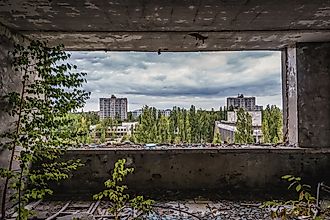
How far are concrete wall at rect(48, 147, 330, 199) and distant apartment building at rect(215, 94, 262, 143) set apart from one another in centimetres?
62

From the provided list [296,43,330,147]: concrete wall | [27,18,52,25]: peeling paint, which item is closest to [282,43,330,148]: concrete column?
[296,43,330,147]: concrete wall

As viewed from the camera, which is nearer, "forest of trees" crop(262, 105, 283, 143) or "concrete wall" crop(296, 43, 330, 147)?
"concrete wall" crop(296, 43, 330, 147)

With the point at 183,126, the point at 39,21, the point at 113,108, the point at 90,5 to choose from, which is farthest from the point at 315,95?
the point at 39,21

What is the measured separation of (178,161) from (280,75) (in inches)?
84.2

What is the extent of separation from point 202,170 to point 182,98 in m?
1.23

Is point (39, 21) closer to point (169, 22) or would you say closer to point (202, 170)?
point (169, 22)

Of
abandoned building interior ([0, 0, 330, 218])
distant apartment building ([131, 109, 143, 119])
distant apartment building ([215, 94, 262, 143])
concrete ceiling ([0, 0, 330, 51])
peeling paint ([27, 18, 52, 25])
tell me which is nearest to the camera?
concrete ceiling ([0, 0, 330, 51])

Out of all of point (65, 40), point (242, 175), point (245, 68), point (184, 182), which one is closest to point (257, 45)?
point (245, 68)

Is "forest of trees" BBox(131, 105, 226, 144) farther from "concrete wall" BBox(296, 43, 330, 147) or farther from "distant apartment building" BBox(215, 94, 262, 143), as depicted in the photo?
"concrete wall" BBox(296, 43, 330, 147)

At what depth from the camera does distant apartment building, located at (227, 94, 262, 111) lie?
18.9 ft

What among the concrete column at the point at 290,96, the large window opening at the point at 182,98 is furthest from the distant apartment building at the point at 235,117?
the concrete column at the point at 290,96

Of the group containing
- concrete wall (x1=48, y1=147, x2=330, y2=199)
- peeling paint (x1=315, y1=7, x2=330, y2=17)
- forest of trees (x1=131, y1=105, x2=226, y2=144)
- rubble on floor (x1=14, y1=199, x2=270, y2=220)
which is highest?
peeling paint (x1=315, y1=7, x2=330, y2=17)

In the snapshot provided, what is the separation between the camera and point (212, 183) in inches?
207

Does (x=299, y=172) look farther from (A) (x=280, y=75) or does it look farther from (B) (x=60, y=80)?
(B) (x=60, y=80)
